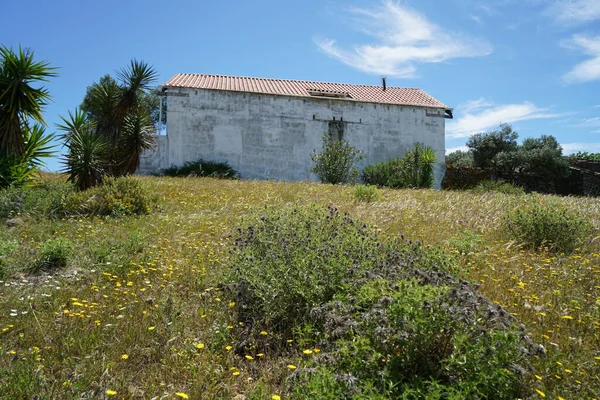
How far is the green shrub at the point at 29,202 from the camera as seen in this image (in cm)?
817

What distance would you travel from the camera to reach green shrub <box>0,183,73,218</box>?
8.17 metres

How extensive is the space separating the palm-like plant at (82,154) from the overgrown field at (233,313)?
3.85m

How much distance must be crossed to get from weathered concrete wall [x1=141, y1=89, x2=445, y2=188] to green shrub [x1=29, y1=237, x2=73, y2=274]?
17041 mm

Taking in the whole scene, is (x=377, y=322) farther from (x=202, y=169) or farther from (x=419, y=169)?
(x=202, y=169)

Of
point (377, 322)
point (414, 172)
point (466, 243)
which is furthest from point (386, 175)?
point (377, 322)

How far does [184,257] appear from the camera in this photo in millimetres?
5395

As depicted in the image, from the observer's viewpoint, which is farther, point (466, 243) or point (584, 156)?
point (584, 156)

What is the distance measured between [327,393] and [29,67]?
485 inches

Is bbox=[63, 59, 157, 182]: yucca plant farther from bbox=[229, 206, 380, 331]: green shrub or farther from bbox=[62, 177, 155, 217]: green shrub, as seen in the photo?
bbox=[229, 206, 380, 331]: green shrub

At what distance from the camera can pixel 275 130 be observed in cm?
2289

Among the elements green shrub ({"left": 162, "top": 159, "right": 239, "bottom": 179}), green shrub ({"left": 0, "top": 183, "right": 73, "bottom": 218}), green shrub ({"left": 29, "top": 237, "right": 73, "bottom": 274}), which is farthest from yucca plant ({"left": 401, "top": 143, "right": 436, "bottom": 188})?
green shrub ({"left": 29, "top": 237, "right": 73, "bottom": 274})

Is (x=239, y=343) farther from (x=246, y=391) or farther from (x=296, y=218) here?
(x=296, y=218)

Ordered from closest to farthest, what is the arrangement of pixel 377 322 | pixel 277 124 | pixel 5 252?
pixel 377 322 → pixel 5 252 → pixel 277 124

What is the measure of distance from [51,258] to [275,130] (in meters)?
18.5
